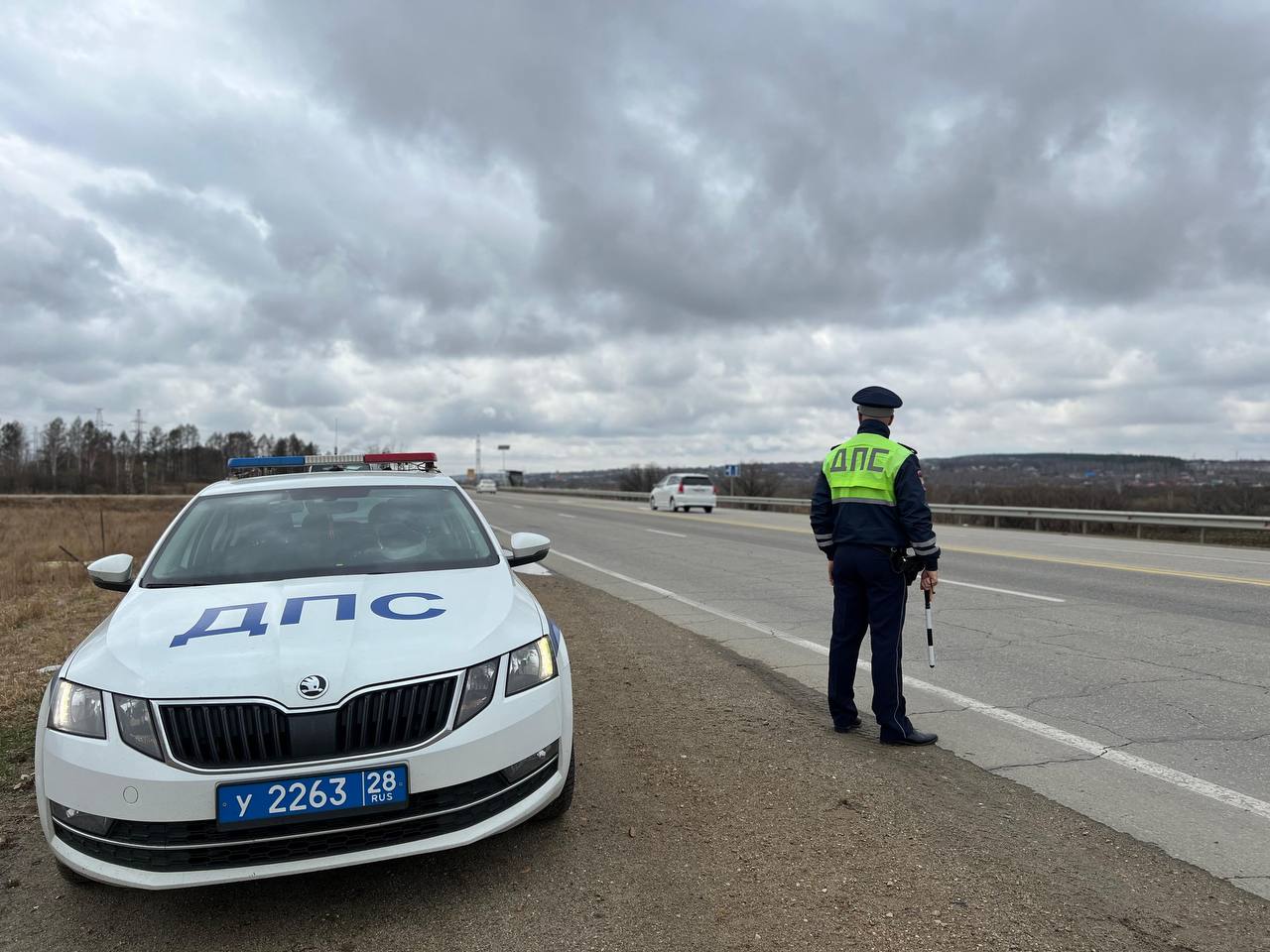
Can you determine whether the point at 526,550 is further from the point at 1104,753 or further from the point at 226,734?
the point at 1104,753

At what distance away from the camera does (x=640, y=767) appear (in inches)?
172

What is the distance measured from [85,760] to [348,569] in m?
1.44

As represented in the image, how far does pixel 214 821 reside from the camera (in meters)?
2.80

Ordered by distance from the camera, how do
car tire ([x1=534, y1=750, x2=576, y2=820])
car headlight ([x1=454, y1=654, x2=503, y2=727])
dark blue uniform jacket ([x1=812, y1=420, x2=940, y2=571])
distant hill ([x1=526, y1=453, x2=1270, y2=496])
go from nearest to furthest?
car headlight ([x1=454, y1=654, x2=503, y2=727]) < car tire ([x1=534, y1=750, x2=576, y2=820]) < dark blue uniform jacket ([x1=812, y1=420, x2=940, y2=571]) < distant hill ([x1=526, y1=453, x2=1270, y2=496])

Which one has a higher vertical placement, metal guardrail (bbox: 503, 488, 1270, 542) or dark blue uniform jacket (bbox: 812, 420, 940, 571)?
dark blue uniform jacket (bbox: 812, 420, 940, 571)

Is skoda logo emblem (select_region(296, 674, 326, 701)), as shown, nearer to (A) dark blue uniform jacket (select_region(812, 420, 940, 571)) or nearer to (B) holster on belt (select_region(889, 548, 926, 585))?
(A) dark blue uniform jacket (select_region(812, 420, 940, 571))

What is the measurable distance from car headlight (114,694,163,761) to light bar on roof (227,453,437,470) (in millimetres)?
3937

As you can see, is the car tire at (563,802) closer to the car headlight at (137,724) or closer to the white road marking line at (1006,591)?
the car headlight at (137,724)

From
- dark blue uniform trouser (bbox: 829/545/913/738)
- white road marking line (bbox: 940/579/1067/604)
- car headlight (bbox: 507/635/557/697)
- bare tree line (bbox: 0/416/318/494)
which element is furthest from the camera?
bare tree line (bbox: 0/416/318/494)

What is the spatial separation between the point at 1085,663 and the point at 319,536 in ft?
18.7

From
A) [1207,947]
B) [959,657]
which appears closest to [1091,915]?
[1207,947]

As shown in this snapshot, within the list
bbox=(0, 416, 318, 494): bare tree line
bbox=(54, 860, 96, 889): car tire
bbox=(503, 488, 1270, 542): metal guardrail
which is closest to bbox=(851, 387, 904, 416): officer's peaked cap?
bbox=(54, 860, 96, 889): car tire

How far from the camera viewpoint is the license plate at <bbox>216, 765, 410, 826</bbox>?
2.79 meters

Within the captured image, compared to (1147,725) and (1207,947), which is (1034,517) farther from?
(1207,947)
